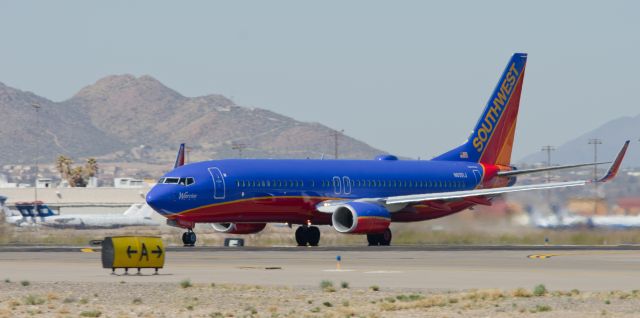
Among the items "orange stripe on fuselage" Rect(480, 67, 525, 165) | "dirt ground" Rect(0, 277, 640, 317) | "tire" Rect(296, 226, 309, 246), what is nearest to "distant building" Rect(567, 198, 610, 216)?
"orange stripe on fuselage" Rect(480, 67, 525, 165)

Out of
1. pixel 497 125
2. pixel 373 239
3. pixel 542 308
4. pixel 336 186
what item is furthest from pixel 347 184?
pixel 542 308

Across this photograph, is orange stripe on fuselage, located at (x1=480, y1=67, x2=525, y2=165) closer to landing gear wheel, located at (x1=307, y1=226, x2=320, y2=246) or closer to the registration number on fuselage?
the registration number on fuselage

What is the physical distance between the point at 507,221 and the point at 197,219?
1656 centimetres

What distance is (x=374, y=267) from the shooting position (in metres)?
Result: 45.7

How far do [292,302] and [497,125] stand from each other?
46336mm

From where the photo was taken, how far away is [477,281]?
1517 inches

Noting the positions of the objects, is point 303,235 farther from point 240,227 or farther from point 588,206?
point 588,206

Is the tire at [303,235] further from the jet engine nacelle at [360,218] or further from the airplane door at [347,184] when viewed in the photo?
the airplane door at [347,184]

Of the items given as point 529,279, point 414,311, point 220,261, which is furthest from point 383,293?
point 220,261

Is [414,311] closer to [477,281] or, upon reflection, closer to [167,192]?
[477,281]

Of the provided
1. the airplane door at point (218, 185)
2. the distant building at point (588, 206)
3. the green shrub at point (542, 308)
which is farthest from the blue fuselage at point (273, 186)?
the green shrub at point (542, 308)

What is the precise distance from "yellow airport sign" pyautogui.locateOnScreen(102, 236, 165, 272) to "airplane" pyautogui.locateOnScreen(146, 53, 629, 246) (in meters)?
21.9

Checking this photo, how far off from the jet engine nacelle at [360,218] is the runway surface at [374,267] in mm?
4627

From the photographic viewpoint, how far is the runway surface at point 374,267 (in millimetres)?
38562
